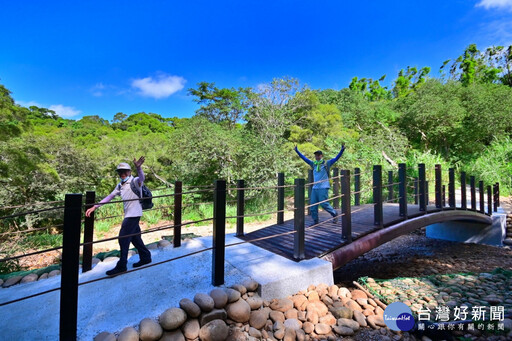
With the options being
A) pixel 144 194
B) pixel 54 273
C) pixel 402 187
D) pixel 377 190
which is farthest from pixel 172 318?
pixel 402 187

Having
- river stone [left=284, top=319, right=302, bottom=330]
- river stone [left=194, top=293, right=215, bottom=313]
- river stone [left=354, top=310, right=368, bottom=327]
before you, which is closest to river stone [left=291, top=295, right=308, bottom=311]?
river stone [left=284, top=319, right=302, bottom=330]

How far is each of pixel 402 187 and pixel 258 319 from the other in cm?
321

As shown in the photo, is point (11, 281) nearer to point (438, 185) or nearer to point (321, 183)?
point (321, 183)

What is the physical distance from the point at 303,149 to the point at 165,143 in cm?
739

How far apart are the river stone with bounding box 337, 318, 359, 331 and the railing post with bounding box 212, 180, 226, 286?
43.7 inches

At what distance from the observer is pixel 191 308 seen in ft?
6.52

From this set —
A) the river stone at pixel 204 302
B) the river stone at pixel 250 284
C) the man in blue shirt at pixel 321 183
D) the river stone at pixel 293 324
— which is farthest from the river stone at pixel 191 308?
the man in blue shirt at pixel 321 183

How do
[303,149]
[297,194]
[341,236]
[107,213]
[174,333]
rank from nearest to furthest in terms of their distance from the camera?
[174,333] < [297,194] < [341,236] < [303,149] < [107,213]

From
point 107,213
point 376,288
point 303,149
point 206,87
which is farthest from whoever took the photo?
point 206,87

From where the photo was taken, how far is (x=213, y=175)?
11703 mm

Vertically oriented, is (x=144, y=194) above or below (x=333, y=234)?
above

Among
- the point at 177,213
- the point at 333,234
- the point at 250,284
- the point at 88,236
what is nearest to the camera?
the point at 250,284

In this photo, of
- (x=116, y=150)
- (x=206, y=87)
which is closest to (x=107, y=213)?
(x=116, y=150)

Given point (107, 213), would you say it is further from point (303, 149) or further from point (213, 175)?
point (303, 149)
